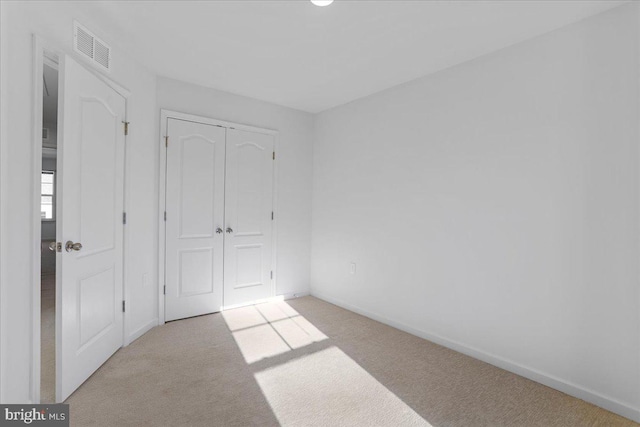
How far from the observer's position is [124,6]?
7.13 feet

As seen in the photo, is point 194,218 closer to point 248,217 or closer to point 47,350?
point 248,217

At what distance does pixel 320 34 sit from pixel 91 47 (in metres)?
1.68

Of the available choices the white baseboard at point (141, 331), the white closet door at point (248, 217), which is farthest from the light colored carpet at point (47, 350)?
the white closet door at point (248, 217)

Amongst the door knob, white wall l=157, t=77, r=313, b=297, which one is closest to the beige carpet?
the door knob

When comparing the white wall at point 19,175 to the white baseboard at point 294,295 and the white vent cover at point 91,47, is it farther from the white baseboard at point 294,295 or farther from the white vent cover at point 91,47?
the white baseboard at point 294,295

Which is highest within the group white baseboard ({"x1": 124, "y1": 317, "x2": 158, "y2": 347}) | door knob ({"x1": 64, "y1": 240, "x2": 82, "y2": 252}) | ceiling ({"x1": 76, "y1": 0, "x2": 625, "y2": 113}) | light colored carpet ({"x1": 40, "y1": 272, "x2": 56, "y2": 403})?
ceiling ({"x1": 76, "y1": 0, "x2": 625, "y2": 113})

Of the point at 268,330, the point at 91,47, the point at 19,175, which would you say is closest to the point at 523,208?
the point at 268,330

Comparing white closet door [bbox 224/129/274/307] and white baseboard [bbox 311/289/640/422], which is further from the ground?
white closet door [bbox 224/129/274/307]

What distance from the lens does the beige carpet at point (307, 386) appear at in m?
1.94

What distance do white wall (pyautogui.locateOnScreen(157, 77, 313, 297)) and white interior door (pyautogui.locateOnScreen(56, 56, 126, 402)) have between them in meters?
1.44

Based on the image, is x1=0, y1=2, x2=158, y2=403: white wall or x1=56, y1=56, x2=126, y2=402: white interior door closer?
x1=0, y1=2, x2=158, y2=403: white wall

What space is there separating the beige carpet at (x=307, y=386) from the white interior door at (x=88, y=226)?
0.23 metres

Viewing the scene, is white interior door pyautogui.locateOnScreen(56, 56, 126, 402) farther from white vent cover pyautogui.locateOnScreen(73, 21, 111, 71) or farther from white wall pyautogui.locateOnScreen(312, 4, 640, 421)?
white wall pyautogui.locateOnScreen(312, 4, 640, 421)

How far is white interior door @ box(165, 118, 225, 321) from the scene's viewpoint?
3438 millimetres
